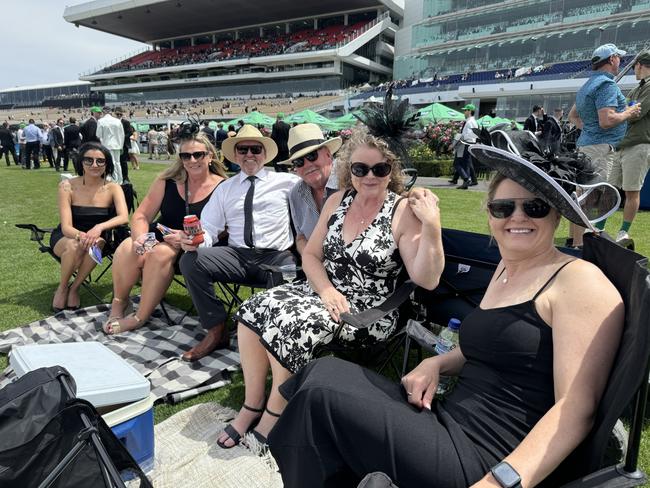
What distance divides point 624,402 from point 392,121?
176 centimetres

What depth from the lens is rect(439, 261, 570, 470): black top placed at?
1.34m

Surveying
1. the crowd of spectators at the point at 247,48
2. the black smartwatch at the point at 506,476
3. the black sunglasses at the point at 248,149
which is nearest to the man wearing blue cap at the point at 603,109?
the black sunglasses at the point at 248,149

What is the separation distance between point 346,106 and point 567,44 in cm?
1887

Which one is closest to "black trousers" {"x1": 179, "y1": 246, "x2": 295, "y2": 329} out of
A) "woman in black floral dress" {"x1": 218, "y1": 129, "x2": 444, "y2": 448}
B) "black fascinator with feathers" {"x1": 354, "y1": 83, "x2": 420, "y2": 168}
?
"woman in black floral dress" {"x1": 218, "y1": 129, "x2": 444, "y2": 448}

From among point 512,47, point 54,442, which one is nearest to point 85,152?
point 54,442

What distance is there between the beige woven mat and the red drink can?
117 cm

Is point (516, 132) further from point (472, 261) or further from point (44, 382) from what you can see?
point (44, 382)

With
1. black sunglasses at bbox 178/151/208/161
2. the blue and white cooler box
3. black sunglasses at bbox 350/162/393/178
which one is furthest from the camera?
black sunglasses at bbox 178/151/208/161

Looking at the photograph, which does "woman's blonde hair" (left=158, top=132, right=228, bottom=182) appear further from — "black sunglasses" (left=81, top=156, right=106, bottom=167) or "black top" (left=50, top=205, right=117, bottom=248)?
"black top" (left=50, top=205, right=117, bottom=248)

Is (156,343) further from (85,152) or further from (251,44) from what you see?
(251,44)

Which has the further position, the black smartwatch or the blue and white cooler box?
the blue and white cooler box

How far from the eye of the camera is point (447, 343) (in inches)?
89.5

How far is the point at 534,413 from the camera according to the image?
135cm

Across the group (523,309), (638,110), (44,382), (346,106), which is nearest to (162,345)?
(44,382)
